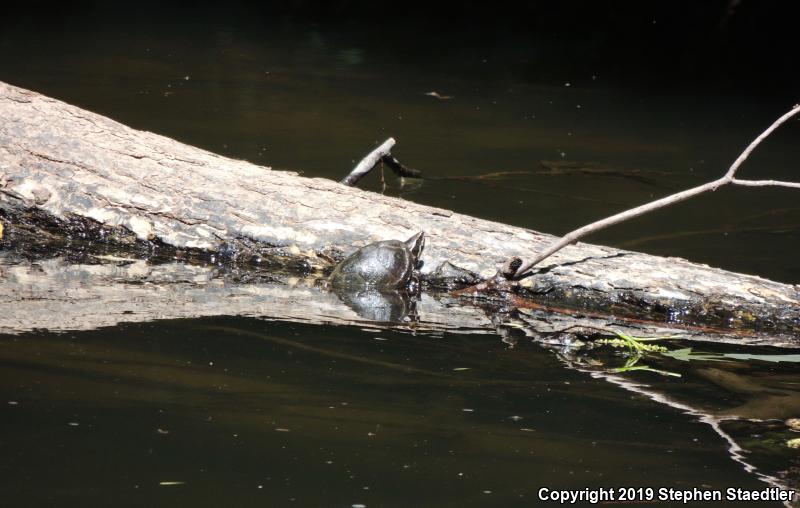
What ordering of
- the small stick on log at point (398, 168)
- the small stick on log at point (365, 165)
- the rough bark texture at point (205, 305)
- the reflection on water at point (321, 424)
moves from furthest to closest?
the small stick on log at point (398, 168) < the small stick on log at point (365, 165) < the rough bark texture at point (205, 305) < the reflection on water at point (321, 424)

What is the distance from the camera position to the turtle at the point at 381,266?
4.78 meters

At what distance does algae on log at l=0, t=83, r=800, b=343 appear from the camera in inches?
195

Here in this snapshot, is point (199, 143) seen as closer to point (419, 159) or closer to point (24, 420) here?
point (419, 159)

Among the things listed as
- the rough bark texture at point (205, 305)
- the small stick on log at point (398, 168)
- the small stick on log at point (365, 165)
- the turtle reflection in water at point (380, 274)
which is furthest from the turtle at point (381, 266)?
the small stick on log at point (398, 168)

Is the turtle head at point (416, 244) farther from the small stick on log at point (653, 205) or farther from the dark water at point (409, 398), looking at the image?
the dark water at point (409, 398)

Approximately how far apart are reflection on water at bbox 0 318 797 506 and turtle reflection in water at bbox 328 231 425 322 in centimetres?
77

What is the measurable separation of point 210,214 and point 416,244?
1.07 meters

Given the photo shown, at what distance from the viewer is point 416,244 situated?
16.1 ft

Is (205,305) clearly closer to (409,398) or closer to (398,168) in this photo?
(409,398)

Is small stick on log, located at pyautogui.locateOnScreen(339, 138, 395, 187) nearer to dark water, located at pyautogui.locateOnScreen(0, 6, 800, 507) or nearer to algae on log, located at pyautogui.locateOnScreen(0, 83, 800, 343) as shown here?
algae on log, located at pyautogui.locateOnScreen(0, 83, 800, 343)

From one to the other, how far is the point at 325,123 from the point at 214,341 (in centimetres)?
524

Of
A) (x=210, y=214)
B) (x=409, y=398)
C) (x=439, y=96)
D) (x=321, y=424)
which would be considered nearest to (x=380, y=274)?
(x=210, y=214)

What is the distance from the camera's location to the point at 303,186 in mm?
5285

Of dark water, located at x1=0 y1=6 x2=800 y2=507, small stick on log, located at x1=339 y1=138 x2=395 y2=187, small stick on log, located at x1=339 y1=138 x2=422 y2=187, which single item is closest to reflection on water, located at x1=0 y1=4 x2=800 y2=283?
dark water, located at x1=0 y1=6 x2=800 y2=507
